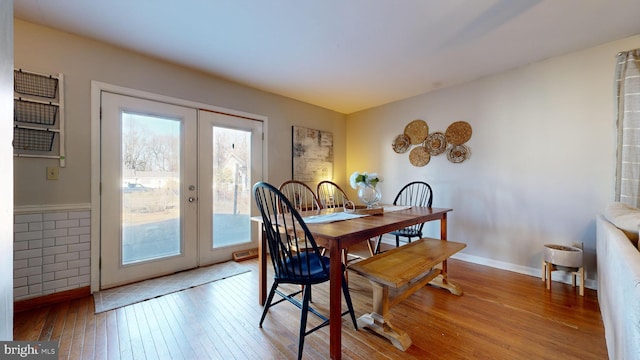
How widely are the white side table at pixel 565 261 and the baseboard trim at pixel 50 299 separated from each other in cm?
435

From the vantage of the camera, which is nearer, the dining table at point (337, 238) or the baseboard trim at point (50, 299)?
the dining table at point (337, 238)

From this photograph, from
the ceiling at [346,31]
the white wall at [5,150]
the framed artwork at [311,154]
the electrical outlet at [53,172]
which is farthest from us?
the framed artwork at [311,154]

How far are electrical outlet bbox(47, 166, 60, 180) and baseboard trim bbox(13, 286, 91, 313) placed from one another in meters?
1.00

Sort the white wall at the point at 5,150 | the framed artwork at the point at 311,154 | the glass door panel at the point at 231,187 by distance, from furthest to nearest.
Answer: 1. the framed artwork at the point at 311,154
2. the glass door panel at the point at 231,187
3. the white wall at the point at 5,150

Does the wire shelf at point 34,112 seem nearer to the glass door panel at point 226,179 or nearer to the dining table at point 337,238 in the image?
the glass door panel at point 226,179

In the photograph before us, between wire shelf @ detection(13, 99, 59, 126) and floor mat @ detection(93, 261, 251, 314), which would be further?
floor mat @ detection(93, 261, 251, 314)

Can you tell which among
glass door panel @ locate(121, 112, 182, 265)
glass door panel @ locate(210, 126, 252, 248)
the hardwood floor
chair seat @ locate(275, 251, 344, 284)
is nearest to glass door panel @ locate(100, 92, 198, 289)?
glass door panel @ locate(121, 112, 182, 265)

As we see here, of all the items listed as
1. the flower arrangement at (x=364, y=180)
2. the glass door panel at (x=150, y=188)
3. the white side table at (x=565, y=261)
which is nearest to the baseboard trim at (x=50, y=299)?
the glass door panel at (x=150, y=188)

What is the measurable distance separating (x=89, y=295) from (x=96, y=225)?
635 millimetres

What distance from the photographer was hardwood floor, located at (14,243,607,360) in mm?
1544

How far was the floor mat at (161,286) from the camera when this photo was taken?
2156 millimetres

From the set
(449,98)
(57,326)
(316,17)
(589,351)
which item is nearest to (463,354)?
(589,351)

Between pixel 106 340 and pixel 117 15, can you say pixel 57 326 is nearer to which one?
pixel 106 340

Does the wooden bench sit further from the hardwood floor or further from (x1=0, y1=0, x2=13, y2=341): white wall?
(x1=0, y1=0, x2=13, y2=341): white wall
